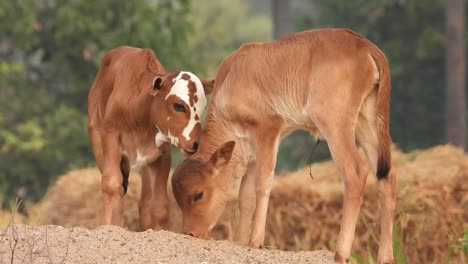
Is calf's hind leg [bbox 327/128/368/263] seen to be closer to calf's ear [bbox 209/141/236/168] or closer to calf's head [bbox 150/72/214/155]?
calf's ear [bbox 209/141/236/168]

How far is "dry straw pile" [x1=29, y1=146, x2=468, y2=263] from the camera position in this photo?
11.2 meters

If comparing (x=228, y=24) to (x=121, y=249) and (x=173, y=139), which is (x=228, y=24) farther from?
(x=121, y=249)

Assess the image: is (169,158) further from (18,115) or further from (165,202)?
(18,115)

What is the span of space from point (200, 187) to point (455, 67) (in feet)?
60.6

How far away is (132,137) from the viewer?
9.14m

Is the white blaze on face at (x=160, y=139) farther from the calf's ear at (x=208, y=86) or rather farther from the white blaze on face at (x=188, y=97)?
the calf's ear at (x=208, y=86)

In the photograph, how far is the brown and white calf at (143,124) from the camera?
8570 millimetres

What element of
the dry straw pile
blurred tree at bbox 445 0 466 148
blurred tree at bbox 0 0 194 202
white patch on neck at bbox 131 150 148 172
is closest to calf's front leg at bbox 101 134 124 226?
white patch on neck at bbox 131 150 148 172

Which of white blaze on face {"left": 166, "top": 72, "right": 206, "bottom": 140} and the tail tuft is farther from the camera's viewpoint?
the tail tuft

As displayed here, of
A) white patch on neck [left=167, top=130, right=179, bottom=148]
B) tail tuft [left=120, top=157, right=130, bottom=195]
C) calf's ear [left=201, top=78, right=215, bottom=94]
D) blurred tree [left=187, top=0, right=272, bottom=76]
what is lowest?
blurred tree [left=187, top=0, right=272, bottom=76]

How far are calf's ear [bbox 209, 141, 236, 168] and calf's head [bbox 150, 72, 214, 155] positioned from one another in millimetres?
238

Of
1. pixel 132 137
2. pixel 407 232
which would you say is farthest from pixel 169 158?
pixel 407 232

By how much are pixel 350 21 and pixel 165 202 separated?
905 inches

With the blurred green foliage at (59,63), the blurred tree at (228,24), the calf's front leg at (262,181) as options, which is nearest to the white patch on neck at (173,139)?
the calf's front leg at (262,181)
